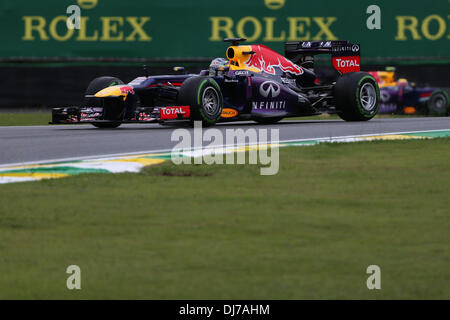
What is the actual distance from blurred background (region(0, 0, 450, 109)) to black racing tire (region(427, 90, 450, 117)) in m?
1.43

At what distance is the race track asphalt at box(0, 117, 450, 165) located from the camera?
36.1ft

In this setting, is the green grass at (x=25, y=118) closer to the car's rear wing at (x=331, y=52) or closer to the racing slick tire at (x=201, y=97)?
the racing slick tire at (x=201, y=97)

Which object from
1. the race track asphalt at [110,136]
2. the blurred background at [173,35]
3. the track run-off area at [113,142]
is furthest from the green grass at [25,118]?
the race track asphalt at [110,136]

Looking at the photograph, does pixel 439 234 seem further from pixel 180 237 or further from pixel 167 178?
pixel 167 178

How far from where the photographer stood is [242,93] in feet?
49.8

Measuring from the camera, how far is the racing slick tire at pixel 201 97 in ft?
46.4

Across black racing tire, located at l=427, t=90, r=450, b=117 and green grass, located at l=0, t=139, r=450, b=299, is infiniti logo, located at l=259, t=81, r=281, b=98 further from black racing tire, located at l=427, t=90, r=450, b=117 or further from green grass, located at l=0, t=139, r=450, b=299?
black racing tire, located at l=427, t=90, r=450, b=117

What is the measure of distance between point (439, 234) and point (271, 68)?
31.4ft

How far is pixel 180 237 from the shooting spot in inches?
250

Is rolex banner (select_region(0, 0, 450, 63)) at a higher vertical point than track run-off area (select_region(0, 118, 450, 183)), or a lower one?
higher

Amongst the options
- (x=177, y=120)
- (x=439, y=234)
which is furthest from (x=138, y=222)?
(x=177, y=120)

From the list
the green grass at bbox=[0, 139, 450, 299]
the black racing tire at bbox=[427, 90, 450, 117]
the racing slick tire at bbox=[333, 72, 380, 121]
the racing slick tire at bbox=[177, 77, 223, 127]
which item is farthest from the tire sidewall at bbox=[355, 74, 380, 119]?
the green grass at bbox=[0, 139, 450, 299]

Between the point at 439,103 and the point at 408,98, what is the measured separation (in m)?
0.72
